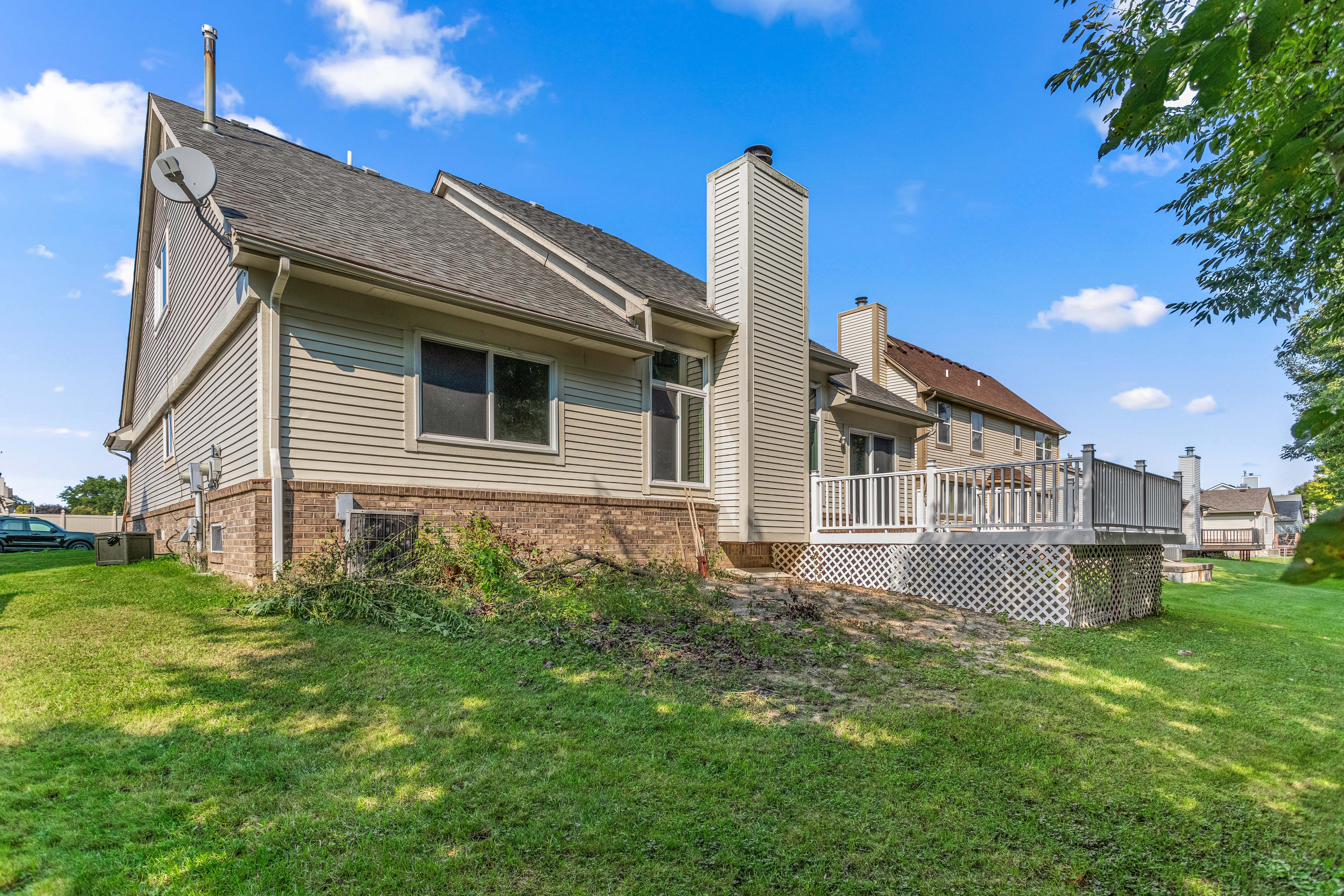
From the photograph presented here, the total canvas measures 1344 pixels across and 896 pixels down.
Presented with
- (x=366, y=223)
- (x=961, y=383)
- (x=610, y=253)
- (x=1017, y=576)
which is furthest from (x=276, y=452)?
(x=961, y=383)

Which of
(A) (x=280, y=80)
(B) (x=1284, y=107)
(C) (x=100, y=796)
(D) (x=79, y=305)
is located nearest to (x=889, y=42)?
(B) (x=1284, y=107)

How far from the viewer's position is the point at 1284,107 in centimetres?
236

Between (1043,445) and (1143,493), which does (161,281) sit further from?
(1043,445)

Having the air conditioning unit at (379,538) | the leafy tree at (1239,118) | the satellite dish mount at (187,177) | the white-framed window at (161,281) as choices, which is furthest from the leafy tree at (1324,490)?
the white-framed window at (161,281)

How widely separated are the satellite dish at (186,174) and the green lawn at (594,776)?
4.79 meters

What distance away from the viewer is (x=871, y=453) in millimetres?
14742

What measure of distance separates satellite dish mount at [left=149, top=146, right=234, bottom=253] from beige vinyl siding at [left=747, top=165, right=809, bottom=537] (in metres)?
7.54

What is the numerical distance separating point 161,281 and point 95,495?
48.4 m

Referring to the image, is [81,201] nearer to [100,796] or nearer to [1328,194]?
[100,796]

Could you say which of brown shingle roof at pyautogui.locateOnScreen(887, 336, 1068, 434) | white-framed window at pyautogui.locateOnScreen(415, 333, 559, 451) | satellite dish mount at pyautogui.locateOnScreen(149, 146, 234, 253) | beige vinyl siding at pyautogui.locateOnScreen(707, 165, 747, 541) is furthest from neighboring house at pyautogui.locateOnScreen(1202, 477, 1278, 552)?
satellite dish mount at pyautogui.locateOnScreen(149, 146, 234, 253)

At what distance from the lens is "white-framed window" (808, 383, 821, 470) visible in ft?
42.3

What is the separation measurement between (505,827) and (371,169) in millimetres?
12771

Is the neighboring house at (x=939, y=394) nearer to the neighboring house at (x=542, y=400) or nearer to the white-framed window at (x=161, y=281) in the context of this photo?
the neighboring house at (x=542, y=400)

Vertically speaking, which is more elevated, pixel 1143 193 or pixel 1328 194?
pixel 1143 193
